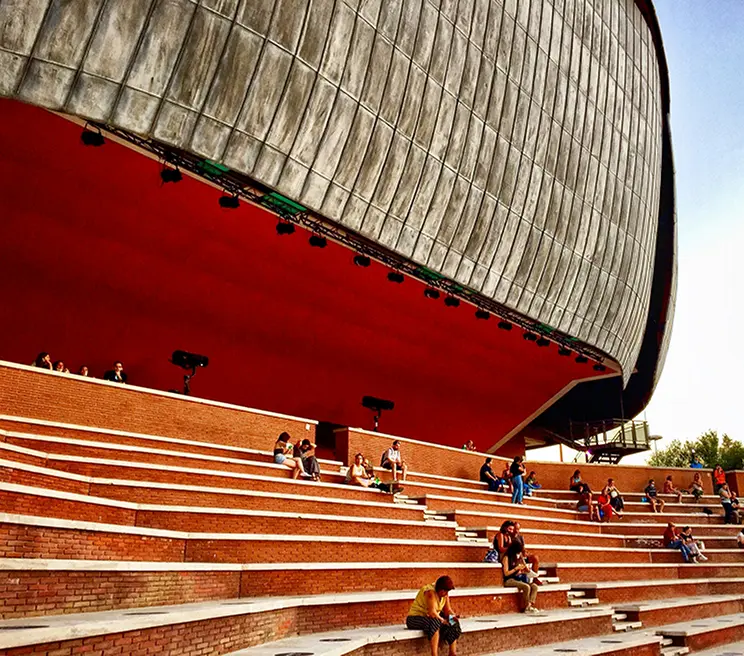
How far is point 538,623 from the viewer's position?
938cm

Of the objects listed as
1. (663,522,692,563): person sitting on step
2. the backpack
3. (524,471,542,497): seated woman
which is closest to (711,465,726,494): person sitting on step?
(663,522,692,563): person sitting on step

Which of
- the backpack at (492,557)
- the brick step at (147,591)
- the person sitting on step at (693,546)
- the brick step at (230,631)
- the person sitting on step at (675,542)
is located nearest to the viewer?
the brick step at (230,631)

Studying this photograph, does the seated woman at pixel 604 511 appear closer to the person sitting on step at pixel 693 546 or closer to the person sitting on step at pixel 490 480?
the person sitting on step at pixel 693 546

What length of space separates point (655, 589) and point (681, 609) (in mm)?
1269

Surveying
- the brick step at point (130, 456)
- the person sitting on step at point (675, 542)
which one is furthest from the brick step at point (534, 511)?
the brick step at point (130, 456)

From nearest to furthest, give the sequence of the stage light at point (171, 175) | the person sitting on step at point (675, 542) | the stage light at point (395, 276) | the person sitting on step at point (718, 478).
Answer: the stage light at point (171, 175) → the stage light at point (395, 276) → the person sitting on step at point (675, 542) → the person sitting on step at point (718, 478)

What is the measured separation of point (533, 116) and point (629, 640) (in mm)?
14327

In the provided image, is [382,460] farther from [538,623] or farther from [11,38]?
[11,38]

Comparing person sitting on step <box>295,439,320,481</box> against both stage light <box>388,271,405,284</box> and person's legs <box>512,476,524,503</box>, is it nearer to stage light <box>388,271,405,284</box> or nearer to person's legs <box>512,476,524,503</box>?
stage light <box>388,271,405,284</box>

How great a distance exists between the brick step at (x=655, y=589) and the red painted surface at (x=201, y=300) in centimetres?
856

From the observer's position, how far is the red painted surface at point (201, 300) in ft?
43.6

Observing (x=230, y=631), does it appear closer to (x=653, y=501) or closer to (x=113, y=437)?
(x=113, y=437)

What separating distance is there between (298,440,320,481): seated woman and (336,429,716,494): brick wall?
2.89 m

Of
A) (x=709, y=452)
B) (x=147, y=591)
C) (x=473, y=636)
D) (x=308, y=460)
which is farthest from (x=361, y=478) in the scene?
(x=709, y=452)
